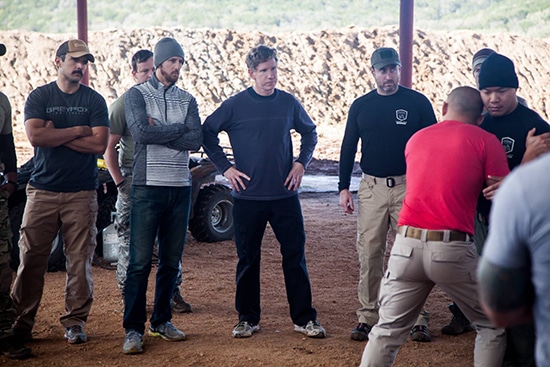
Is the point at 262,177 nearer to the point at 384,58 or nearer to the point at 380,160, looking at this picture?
the point at 380,160

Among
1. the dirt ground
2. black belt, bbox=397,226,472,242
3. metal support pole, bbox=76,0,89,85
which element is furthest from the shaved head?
metal support pole, bbox=76,0,89,85

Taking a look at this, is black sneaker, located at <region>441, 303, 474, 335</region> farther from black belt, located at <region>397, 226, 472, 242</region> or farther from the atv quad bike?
the atv quad bike

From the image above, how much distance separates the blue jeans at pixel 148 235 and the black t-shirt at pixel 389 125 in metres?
1.34

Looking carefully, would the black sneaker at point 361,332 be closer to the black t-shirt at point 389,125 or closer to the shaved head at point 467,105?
the black t-shirt at point 389,125

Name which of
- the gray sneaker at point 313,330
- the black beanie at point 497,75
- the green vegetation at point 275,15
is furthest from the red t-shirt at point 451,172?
the green vegetation at point 275,15

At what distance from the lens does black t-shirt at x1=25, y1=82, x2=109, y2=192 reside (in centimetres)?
538

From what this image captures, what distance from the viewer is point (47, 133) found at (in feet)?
17.3

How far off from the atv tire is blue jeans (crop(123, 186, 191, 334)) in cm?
414

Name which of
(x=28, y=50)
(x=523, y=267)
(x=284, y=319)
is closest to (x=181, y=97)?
(x=284, y=319)

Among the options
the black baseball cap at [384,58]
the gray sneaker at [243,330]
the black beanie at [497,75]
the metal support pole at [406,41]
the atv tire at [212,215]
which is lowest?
the gray sneaker at [243,330]

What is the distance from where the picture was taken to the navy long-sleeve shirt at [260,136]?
5535mm

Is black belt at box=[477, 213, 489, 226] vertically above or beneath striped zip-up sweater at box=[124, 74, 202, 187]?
beneath

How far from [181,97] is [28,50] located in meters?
30.7

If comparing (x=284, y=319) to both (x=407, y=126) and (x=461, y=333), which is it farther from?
(x=407, y=126)
